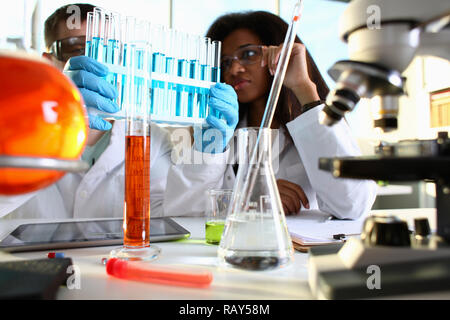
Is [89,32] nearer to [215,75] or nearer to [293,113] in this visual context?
[215,75]

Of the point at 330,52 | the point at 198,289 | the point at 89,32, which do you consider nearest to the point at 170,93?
the point at 89,32

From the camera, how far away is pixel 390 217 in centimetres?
36

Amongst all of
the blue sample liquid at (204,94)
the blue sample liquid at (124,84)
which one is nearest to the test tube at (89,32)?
the blue sample liquid at (124,84)

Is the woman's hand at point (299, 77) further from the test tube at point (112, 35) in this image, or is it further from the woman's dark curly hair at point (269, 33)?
the test tube at point (112, 35)

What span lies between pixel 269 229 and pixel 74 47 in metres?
0.98

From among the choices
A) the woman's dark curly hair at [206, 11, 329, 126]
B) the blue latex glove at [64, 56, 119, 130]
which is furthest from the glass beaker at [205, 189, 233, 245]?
the woman's dark curly hair at [206, 11, 329, 126]

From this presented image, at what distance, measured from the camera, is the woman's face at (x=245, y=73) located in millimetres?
1338

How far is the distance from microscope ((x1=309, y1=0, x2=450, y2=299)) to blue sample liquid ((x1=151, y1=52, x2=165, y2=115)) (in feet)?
1.88

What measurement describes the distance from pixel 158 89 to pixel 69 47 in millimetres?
430

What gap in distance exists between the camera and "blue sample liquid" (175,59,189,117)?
35.8 inches

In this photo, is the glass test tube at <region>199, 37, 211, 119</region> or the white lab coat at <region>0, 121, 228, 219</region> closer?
the glass test tube at <region>199, 37, 211, 119</region>

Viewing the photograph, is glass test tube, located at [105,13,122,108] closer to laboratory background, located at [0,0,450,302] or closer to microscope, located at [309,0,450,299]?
laboratory background, located at [0,0,450,302]

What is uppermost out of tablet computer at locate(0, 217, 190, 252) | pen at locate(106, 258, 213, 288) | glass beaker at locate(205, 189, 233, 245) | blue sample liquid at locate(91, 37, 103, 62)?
blue sample liquid at locate(91, 37, 103, 62)

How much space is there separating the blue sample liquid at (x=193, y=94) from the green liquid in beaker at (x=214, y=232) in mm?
429
